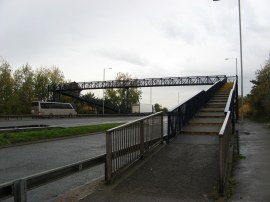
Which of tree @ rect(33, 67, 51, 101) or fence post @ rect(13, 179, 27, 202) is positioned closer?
fence post @ rect(13, 179, 27, 202)

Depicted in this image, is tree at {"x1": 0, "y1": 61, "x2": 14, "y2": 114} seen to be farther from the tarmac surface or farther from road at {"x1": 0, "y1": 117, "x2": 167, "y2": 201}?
the tarmac surface

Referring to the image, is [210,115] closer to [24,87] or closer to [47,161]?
[47,161]

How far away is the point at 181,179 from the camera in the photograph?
787 cm

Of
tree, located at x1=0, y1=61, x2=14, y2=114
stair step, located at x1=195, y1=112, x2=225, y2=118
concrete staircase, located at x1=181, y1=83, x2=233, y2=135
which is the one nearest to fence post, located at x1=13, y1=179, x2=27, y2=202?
concrete staircase, located at x1=181, y1=83, x2=233, y2=135

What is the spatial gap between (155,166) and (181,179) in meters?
1.13

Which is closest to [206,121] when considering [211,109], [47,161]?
[211,109]

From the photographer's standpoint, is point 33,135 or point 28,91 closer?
point 33,135

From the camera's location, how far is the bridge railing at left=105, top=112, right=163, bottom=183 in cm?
781

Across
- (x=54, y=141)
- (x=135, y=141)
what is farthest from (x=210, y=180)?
(x=54, y=141)

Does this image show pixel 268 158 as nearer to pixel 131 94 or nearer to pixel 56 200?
pixel 56 200

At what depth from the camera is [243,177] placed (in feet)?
29.3

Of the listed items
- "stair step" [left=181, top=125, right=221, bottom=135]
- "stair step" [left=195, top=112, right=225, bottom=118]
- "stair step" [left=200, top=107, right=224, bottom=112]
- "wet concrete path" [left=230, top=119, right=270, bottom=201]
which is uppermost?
"stair step" [left=200, top=107, right=224, bottom=112]

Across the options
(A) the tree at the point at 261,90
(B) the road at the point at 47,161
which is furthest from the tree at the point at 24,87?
(B) the road at the point at 47,161

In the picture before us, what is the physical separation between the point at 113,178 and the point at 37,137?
11.3 m
